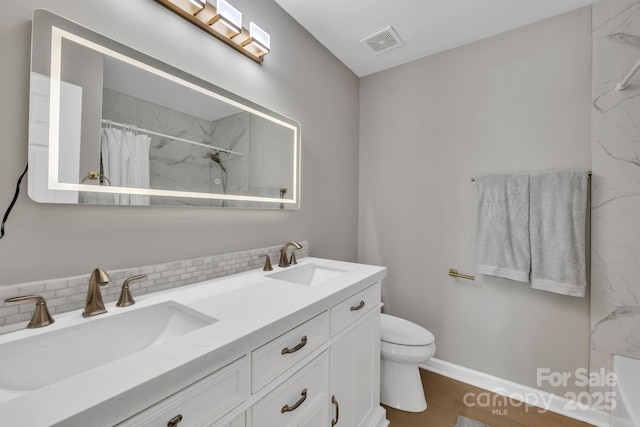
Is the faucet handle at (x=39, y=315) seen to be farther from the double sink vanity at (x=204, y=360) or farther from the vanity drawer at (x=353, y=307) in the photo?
the vanity drawer at (x=353, y=307)

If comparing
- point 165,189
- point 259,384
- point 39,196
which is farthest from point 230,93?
point 259,384

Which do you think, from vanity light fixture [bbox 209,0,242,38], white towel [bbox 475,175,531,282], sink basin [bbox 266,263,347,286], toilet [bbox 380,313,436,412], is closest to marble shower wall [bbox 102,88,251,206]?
vanity light fixture [bbox 209,0,242,38]

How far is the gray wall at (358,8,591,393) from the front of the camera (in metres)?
1.61

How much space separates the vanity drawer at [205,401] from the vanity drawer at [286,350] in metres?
0.04

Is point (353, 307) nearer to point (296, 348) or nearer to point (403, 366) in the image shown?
point (296, 348)

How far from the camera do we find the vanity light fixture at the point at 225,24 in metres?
1.13

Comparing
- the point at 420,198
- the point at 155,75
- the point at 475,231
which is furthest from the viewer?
the point at 420,198

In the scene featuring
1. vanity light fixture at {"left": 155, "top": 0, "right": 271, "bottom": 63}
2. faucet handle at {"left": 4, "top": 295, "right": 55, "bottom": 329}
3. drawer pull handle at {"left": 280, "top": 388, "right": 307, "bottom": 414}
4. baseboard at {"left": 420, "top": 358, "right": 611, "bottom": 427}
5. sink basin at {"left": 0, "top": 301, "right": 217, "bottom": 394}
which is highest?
vanity light fixture at {"left": 155, "top": 0, "right": 271, "bottom": 63}

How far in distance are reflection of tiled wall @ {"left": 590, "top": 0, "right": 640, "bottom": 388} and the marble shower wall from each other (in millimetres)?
2045

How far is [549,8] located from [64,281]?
2782mm

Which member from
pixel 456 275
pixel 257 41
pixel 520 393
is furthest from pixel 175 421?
pixel 520 393

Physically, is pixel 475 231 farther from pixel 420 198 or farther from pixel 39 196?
pixel 39 196

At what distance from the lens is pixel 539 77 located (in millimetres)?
1681

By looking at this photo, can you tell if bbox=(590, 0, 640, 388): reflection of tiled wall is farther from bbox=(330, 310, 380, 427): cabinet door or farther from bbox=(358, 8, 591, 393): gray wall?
bbox=(330, 310, 380, 427): cabinet door
